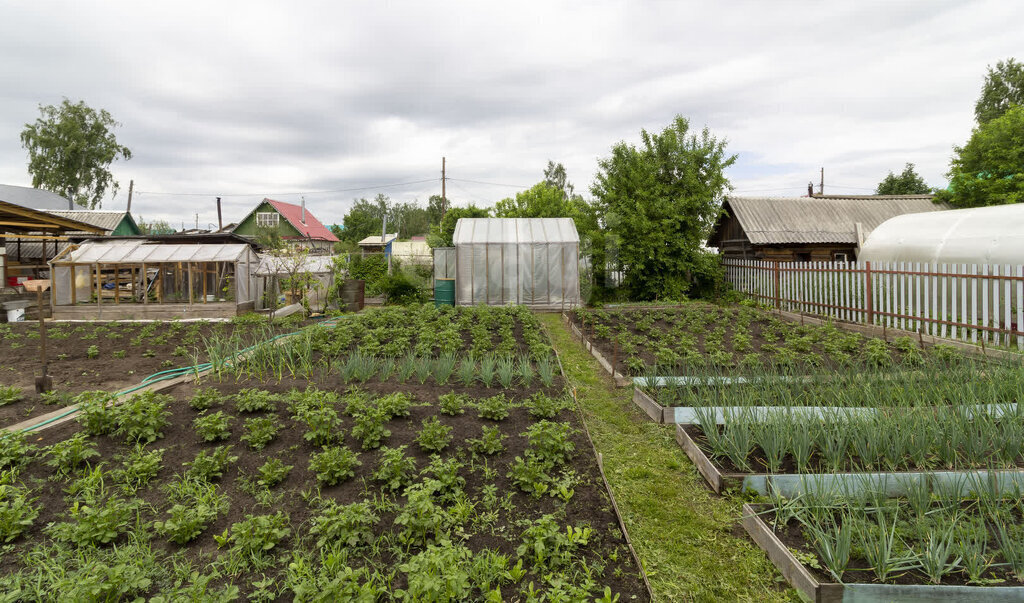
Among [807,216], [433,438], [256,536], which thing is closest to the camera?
[256,536]

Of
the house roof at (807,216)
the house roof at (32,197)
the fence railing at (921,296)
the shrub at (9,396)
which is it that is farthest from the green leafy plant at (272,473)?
the house roof at (32,197)

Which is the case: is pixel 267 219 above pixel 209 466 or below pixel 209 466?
above

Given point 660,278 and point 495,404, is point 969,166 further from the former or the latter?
point 495,404

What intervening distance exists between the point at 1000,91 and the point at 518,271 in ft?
100

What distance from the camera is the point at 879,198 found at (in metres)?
21.5

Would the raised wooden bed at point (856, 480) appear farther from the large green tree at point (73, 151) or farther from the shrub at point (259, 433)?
the large green tree at point (73, 151)

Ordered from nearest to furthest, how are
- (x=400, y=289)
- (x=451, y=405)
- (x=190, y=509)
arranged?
(x=190, y=509) → (x=451, y=405) → (x=400, y=289)

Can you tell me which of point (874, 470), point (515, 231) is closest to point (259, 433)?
point (874, 470)

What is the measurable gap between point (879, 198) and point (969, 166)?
3.56 m

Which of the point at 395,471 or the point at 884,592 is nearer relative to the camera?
the point at 884,592

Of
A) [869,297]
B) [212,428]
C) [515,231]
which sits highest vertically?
[515,231]

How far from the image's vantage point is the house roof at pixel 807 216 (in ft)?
58.8

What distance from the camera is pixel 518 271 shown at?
630 inches

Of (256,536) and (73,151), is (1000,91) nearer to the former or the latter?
(256,536)
